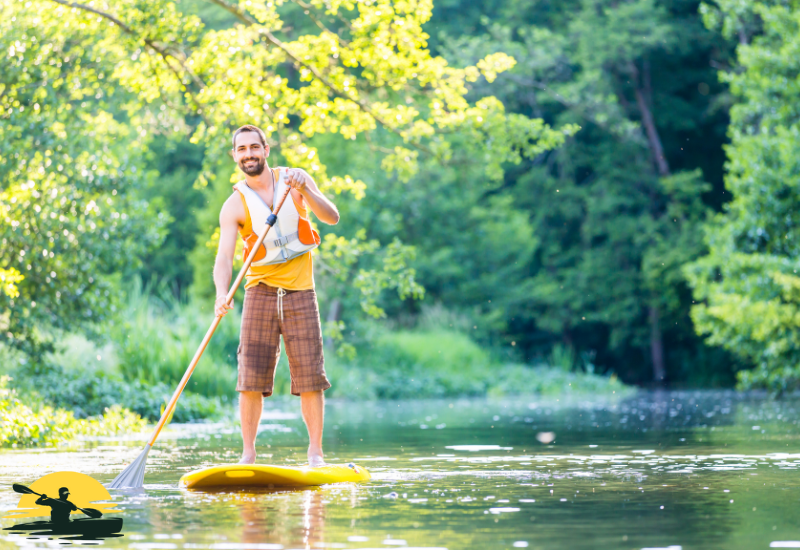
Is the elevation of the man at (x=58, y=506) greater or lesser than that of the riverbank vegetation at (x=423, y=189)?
lesser

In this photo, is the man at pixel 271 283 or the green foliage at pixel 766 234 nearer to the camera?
the man at pixel 271 283

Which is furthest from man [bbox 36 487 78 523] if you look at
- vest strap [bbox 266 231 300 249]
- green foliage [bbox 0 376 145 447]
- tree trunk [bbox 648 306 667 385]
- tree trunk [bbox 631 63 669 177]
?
tree trunk [bbox 648 306 667 385]

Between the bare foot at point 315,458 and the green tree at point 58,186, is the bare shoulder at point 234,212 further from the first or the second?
the green tree at point 58,186

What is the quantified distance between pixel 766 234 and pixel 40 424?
11.2m

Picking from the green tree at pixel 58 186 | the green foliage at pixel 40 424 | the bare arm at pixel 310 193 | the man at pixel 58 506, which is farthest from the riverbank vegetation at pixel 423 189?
the man at pixel 58 506

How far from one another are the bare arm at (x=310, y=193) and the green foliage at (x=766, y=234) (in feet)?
33.3

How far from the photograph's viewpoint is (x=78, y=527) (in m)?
4.53

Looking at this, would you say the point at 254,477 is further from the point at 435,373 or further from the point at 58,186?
the point at 435,373

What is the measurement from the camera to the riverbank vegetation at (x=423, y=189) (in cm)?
1121

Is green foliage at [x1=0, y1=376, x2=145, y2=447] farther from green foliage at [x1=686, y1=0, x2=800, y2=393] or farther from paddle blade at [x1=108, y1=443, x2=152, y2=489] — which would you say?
green foliage at [x1=686, y1=0, x2=800, y2=393]

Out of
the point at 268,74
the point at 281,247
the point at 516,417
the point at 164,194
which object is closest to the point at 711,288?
the point at 516,417

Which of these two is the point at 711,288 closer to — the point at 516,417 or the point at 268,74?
the point at 516,417

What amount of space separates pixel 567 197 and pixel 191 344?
624 inches

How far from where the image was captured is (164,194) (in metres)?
31.2
